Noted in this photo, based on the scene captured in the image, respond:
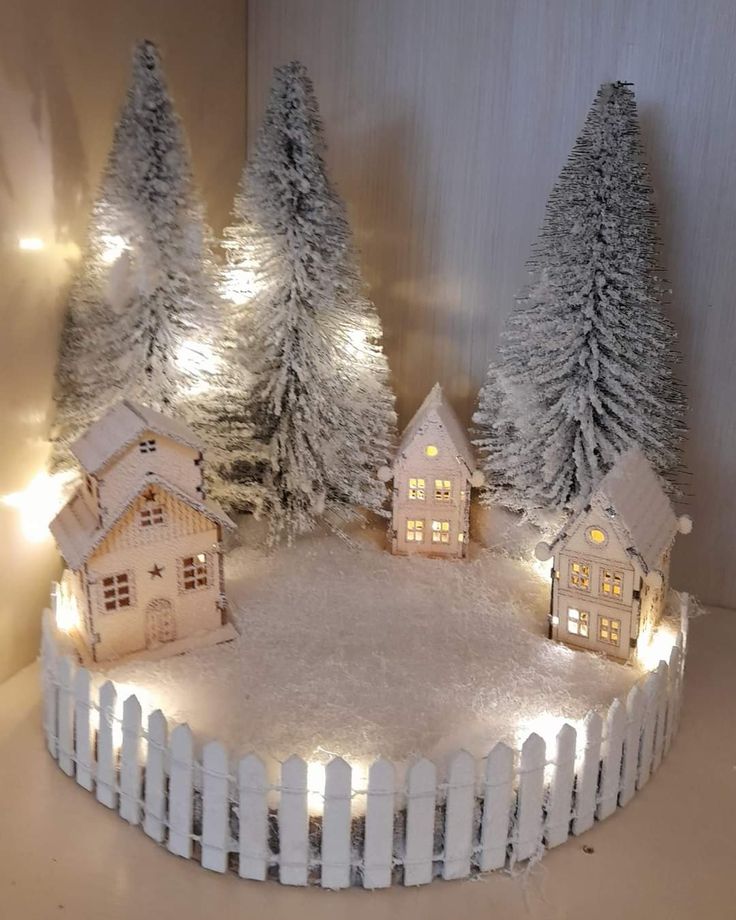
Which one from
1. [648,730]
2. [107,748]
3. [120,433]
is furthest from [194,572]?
[648,730]

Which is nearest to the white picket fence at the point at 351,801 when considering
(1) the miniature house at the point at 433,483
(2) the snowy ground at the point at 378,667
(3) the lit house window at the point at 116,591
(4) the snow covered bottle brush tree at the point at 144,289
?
(2) the snowy ground at the point at 378,667

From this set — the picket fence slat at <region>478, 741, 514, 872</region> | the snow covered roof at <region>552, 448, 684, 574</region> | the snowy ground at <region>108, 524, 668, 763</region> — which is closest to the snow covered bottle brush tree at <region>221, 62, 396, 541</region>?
the snowy ground at <region>108, 524, 668, 763</region>

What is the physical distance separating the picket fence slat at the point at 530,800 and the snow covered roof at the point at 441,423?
1320 mm

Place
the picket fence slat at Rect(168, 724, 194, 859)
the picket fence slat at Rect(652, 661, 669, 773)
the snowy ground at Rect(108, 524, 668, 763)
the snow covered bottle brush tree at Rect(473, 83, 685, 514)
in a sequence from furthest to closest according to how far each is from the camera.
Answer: the snow covered bottle brush tree at Rect(473, 83, 685, 514) < the picket fence slat at Rect(652, 661, 669, 773) < the snowy ground at Rect(108, 524, 668, 763) < the picket fence slat at Rect(168, 724, 194, 859)

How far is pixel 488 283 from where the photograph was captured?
3820 millimetres

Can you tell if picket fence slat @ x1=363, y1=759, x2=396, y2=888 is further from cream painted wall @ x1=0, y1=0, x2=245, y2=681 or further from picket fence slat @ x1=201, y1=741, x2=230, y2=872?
cream painted wall @ x1=0, y1=0, x2=245, y2=681

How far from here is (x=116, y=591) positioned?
270 centimetres

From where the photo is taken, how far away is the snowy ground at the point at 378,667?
2436 millimetres

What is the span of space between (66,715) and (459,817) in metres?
1.07

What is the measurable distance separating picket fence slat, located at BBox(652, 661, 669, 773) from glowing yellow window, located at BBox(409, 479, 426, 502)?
115cm

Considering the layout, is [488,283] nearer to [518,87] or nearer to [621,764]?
[518,87]

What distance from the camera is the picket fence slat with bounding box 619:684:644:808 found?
2428 millimetres

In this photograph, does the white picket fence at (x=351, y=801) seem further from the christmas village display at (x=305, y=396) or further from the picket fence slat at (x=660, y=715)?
the christmas village display at (x=305, y=396)

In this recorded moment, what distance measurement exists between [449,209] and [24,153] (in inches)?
65.7
